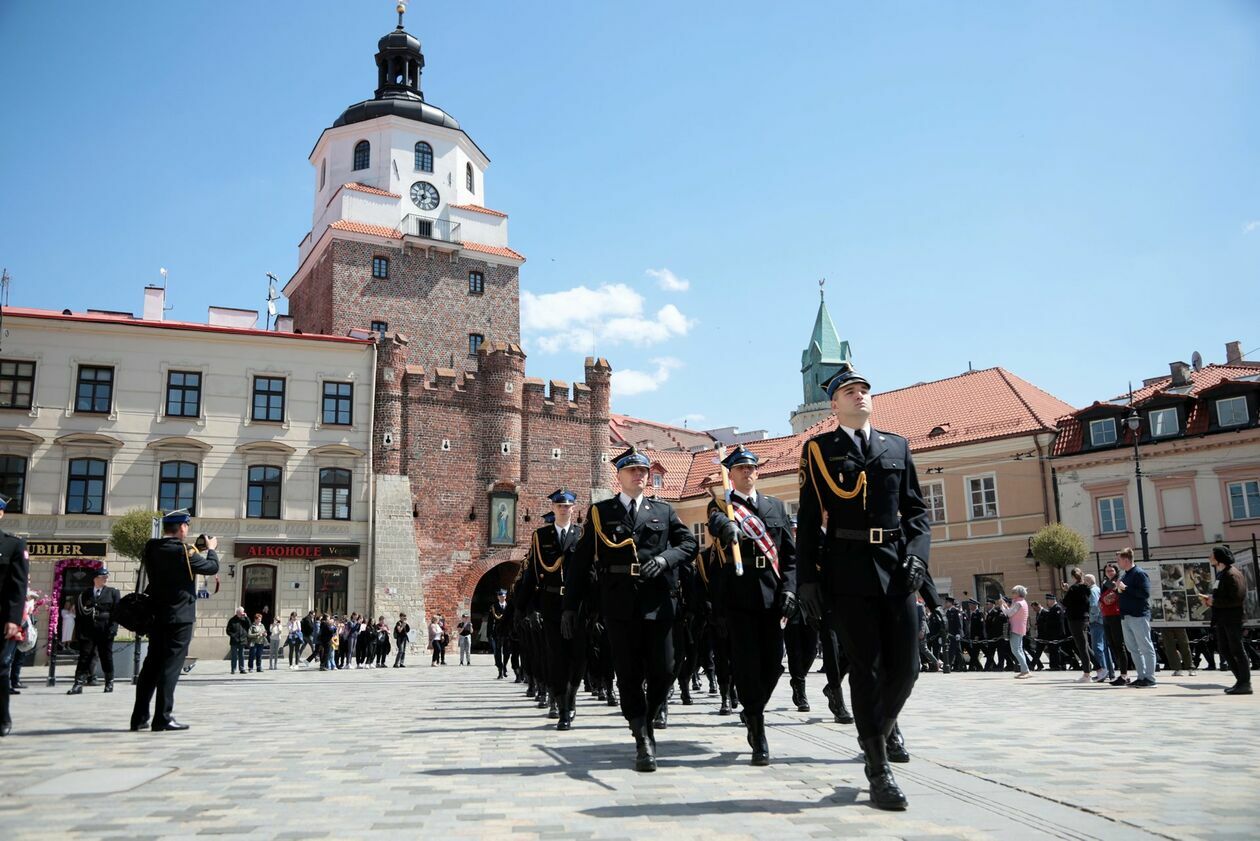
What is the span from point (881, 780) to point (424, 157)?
49.1 metres

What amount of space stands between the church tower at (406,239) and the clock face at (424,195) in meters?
0.05

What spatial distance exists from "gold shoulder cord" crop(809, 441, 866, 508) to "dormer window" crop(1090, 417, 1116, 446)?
35.5 meters

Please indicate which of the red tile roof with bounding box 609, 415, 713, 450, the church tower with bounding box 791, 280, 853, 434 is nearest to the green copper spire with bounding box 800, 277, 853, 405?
the church tower with bounding box 791, 280, 853, 434

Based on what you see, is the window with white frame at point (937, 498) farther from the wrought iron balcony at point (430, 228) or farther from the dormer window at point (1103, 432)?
the wrought iron balcony at point (430, 228)

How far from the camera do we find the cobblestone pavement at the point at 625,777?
467 cm

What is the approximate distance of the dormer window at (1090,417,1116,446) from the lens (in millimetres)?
37281

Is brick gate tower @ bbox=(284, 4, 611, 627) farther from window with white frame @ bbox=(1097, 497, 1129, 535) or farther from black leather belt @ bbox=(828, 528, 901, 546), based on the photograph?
black leather belt @ bbox=(828, 528, 901, 546)

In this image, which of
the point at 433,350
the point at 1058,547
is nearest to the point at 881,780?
the point at 1058,547

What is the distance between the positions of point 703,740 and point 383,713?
5.10 meters

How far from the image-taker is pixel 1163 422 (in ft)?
119

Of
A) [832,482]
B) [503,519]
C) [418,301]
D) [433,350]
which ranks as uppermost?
[418,301]

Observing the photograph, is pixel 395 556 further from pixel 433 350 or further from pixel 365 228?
pixel 365 228

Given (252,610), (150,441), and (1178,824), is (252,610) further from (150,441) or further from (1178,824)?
(1178,824)

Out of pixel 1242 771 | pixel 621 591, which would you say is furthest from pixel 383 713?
pixel 1242 771
